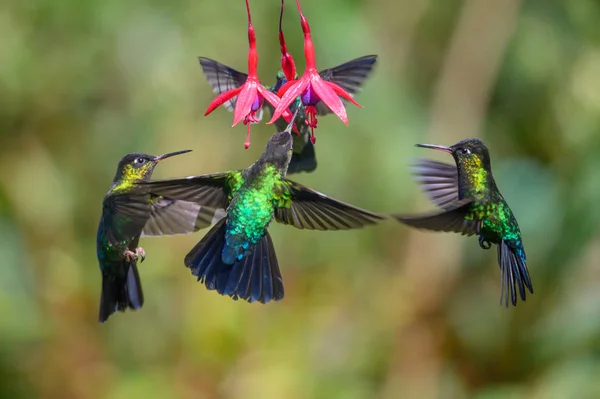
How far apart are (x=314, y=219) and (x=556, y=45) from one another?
397cm

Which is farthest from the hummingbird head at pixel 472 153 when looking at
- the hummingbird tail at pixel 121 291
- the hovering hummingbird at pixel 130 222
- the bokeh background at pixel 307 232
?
the bokeh background at pixel 307 232

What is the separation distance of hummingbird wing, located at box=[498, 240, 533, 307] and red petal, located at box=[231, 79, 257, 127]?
63 centimetres

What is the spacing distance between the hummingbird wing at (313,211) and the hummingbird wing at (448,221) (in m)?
0.08

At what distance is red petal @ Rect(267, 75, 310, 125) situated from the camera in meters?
1.52

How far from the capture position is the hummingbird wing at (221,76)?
1988 mm

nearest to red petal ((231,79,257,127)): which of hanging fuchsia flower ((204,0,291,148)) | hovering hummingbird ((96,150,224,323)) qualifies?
hanging fuchsia flower ((204,0,291,148))

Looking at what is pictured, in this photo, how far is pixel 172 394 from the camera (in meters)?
4.04

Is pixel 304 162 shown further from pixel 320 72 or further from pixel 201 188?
pixel 201 188

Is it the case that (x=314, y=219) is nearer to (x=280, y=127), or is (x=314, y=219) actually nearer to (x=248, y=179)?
(x=248, y=179)

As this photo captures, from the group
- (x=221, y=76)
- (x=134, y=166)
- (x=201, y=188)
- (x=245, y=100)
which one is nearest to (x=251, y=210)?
(x=201, y=188)

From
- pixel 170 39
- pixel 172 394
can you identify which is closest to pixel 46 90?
pixel 170 39

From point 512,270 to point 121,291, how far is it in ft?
3.37

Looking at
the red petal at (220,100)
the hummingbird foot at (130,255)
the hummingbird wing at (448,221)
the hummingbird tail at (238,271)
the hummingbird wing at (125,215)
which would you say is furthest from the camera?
the hummingbird foot at (130,255)

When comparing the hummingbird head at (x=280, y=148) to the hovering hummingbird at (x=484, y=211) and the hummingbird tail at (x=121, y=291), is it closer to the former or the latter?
the hovering hummingbird at (x=484, y=211)
